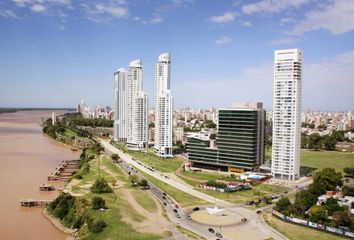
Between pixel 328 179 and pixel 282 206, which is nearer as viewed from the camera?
pixel 282 206

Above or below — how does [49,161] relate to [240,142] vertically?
below

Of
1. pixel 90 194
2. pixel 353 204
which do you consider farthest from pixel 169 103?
pixel 353 204

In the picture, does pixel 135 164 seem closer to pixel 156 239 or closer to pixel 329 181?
pixel 329 181

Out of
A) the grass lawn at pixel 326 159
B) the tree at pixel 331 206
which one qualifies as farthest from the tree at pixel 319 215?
the grass lawn at pixel 326 159

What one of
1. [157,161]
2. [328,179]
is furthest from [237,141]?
[157,161]

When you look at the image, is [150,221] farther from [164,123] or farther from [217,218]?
[164,123]
